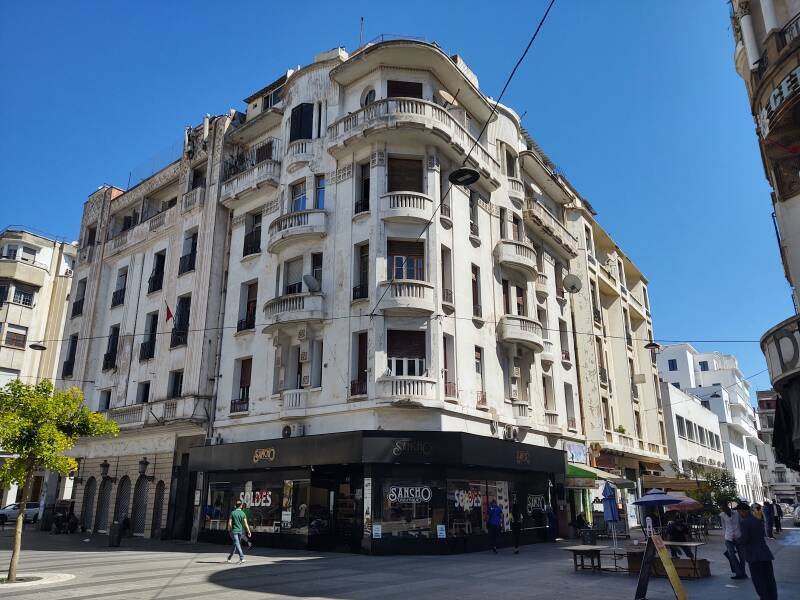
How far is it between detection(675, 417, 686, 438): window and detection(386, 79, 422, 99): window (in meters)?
35.2

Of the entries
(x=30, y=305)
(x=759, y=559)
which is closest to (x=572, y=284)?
(x=759, y=559)

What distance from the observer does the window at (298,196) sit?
24.7 meters

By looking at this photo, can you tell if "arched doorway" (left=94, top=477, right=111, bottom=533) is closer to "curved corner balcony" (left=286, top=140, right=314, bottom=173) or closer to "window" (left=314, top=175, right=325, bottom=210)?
"window" (left=314, top=175, right=325, bottom=210)

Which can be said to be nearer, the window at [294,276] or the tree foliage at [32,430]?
the tree foliage at [32,430]

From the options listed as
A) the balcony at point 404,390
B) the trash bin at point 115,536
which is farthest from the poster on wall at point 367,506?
the trash bin at point 115,536

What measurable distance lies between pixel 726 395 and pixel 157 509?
210ft

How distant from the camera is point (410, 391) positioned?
19.6 meters

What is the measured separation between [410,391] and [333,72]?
13655mm

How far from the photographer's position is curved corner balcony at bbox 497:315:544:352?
78.9 feet

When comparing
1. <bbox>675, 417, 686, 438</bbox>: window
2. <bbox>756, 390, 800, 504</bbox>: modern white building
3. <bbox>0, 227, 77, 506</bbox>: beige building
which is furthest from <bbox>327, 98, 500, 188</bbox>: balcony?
<bbox>756, 390, 800, 504</bbox>: modern white building

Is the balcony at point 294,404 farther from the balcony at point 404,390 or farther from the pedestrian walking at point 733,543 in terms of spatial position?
the pedestrian walking at point 733,543

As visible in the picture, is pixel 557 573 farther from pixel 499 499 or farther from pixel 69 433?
pixel 69 433

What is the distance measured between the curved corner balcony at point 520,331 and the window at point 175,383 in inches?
586

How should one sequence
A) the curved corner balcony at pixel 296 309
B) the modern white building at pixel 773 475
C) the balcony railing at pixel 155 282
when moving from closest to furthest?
the curved corner balcony at pixel 296 309, the balcony railing at pixel 155 282, the modern white building at pixel 773 475
